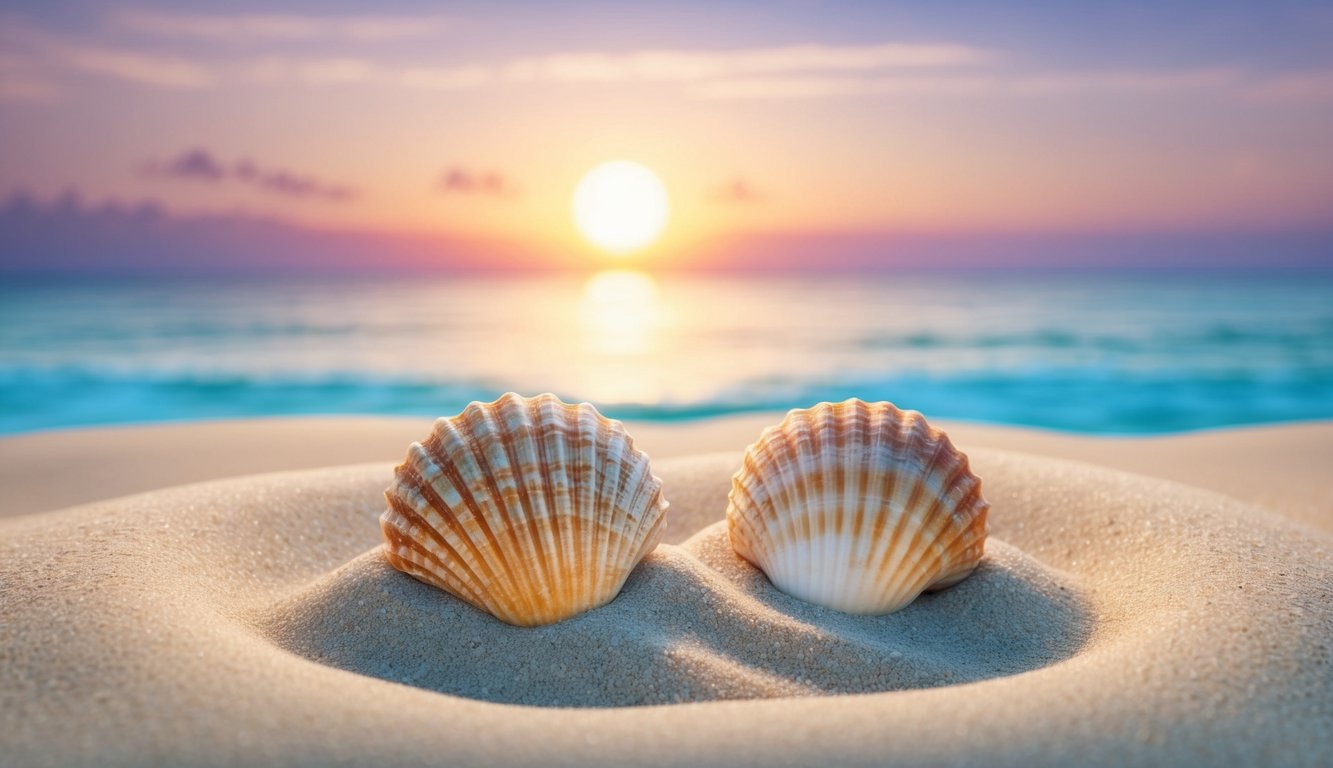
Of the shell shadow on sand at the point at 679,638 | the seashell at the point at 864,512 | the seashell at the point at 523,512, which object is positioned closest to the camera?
the shell shadow on sand at the point at 679,638

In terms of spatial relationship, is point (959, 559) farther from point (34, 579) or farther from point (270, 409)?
point (270, 409)

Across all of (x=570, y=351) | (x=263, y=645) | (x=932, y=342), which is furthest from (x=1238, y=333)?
(x=263, y=645)

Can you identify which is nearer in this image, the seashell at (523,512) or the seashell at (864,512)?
the seashell at (523,512)

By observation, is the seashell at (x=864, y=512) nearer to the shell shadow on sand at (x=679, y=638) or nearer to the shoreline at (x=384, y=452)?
the shell shadow on sand at (x=679, y=638)

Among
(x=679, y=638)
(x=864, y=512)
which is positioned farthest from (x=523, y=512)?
(x=864, y=512)

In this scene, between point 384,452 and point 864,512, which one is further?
point 384,452

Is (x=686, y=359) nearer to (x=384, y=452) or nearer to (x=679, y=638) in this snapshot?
(x=384, y=452)

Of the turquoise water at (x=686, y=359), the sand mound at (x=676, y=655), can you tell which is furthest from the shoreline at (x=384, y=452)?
the turquoise water at (x=686, y=359)
